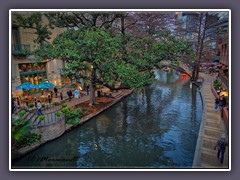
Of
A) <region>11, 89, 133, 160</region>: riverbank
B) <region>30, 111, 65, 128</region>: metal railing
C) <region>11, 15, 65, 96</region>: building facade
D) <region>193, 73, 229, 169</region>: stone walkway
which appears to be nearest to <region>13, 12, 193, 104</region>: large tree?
<region>11, 15, 65, 96</region>: building facade

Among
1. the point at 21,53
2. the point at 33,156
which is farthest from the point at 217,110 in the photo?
the point at 21,53

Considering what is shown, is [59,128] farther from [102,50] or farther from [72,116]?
[102,50]

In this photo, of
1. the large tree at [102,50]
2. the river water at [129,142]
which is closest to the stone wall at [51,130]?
the river water at [129,142]

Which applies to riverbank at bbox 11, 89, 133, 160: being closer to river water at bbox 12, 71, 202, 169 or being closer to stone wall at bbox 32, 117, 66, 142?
stone wall at bbox 32, 117, 66, 142

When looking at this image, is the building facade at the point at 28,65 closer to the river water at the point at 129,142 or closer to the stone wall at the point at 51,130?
the stone wall at the point at 51,130

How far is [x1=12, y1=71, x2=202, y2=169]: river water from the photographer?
10195 mm

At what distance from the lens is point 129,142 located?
41.8 feet

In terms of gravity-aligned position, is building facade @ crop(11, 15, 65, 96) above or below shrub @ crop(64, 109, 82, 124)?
above

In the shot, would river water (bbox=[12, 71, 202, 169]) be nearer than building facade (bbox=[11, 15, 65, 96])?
Yes

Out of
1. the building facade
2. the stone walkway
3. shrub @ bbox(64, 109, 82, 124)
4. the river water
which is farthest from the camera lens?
the building facade

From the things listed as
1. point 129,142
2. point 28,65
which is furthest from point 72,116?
point 28,65

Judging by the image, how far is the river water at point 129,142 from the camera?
33.4ft
